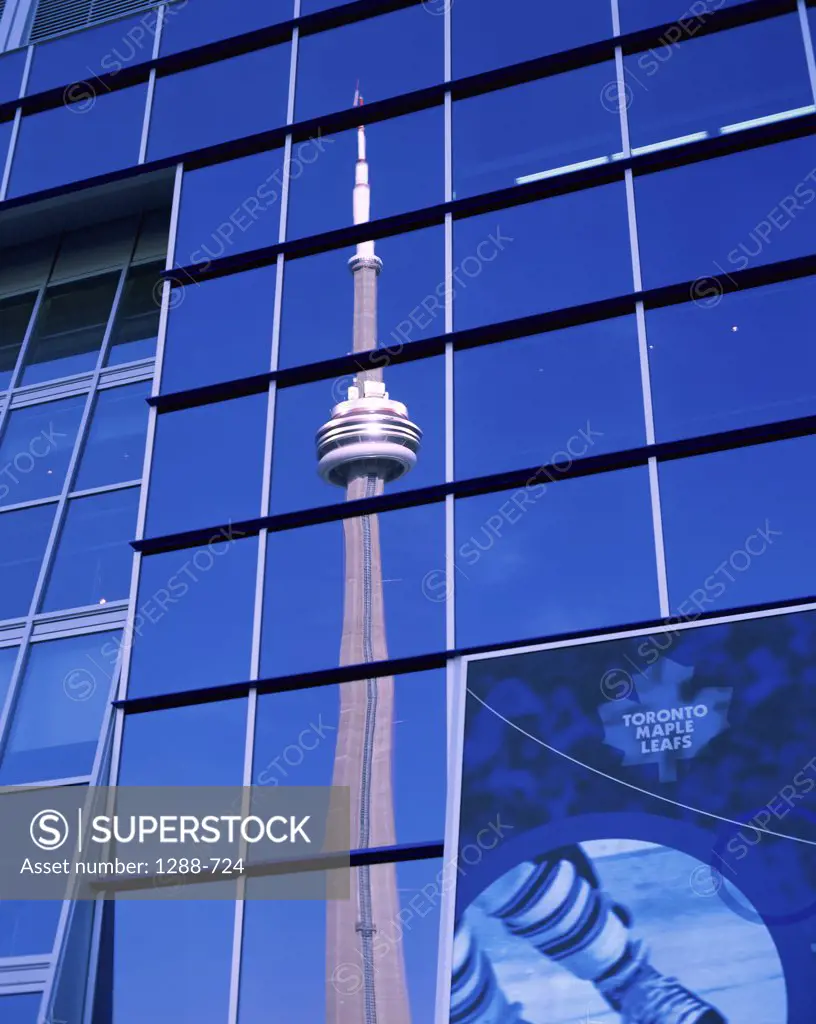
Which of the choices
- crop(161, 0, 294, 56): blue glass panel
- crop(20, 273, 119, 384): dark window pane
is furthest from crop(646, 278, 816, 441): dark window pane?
crop(20, 273, 119, 384): dark window pane

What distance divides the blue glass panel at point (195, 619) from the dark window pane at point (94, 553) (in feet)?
5.45

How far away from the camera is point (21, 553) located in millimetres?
17609

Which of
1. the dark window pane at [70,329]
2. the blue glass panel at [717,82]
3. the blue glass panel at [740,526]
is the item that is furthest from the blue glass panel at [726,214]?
the dark window pane at [70,329]

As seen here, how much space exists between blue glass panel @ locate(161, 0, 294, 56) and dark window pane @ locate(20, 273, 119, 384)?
330 cm

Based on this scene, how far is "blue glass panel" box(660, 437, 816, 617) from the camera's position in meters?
12.9

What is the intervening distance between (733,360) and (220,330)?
18.7 ft

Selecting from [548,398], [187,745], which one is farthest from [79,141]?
[187,745]

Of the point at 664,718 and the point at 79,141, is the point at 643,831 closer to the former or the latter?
the point at 664,718

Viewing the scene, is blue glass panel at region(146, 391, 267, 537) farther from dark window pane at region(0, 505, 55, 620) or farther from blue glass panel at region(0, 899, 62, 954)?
blue glass panel at region(0, 899, 62, 954)

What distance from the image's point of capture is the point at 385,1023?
12008 mm

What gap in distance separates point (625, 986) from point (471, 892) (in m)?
1.56

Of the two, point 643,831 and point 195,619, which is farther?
point 195,619

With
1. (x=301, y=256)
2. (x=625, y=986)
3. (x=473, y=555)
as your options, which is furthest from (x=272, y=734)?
(x=301, y=256)

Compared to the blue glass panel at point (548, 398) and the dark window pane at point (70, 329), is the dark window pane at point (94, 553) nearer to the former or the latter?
the dark window pane at point (70, 329)
